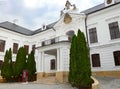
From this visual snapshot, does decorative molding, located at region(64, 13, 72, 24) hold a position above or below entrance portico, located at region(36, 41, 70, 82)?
above

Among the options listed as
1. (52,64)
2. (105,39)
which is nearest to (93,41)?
(105,39)

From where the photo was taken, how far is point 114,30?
15.6m

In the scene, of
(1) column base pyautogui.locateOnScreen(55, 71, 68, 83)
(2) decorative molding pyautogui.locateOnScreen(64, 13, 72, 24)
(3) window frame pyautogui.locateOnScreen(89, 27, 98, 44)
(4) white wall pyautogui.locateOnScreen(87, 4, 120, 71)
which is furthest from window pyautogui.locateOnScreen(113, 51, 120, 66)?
(2) decorative molding pyautogui.locateOnScreen(64, 13, 72, 24)

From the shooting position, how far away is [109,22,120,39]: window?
50.0 feet

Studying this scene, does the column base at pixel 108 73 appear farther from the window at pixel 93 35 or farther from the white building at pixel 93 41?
the window at pixel 93 35

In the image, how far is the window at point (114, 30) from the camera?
50.0ft

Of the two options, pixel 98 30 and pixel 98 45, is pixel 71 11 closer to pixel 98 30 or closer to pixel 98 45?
pixel 98 30

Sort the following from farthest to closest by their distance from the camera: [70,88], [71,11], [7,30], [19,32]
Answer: [19,32] < [7,30] < [71,11] < [70,88]

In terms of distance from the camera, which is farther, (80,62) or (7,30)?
(7,30)

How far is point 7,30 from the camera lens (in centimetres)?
2223

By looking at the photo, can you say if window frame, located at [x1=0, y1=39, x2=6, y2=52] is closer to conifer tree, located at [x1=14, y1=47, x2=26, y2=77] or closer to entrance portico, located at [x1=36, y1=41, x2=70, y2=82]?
conifer tree, located at [x1=14, y1=47, x2=26, y2=77]

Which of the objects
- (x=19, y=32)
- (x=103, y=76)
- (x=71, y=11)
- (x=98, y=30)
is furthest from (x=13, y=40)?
(x=103, y=76)

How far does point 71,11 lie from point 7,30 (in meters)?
10.4

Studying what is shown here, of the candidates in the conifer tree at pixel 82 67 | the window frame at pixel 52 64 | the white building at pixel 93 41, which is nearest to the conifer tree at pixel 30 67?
the white building at pixel 93 41
